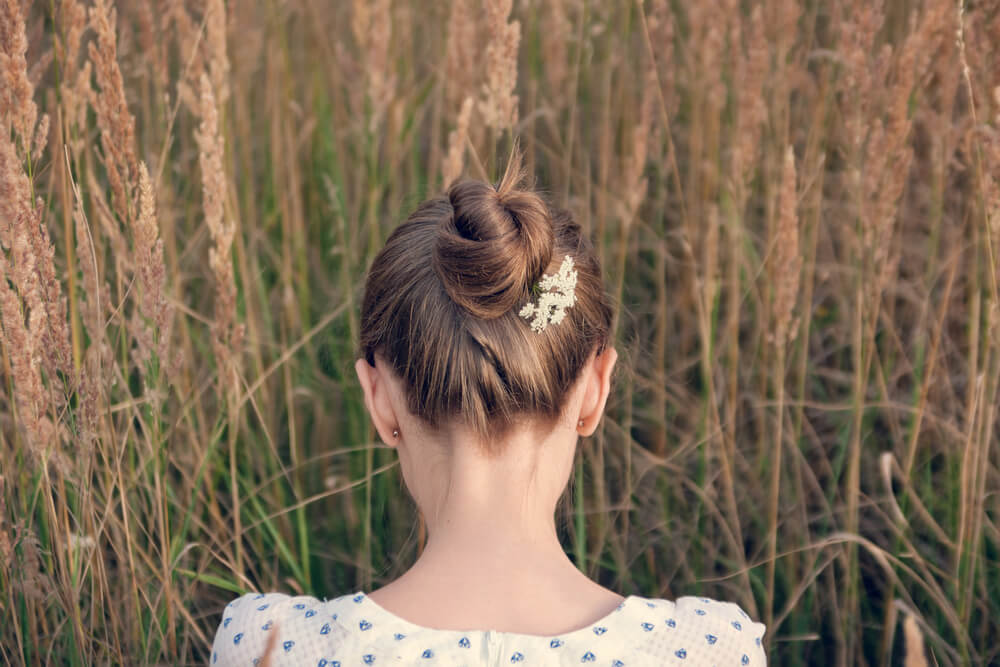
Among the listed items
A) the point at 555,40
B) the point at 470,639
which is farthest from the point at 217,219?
the point at 555,40

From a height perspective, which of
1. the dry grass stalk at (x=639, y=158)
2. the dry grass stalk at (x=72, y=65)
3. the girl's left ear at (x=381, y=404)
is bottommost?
the girl's left ear at (x=381, y=404)

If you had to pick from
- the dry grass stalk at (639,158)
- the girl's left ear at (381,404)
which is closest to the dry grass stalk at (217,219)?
the girl's left ear at (381,404)

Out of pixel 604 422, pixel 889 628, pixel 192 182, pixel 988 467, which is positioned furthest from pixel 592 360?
pixel 192 182

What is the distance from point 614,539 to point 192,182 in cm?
111

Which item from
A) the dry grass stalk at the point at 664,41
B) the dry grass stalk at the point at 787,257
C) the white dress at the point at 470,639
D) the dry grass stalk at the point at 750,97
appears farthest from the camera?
the dry grass stalk at the point at 664,41

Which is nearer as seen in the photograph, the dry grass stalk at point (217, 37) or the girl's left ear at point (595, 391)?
the girl's left ear at point (595, 391)

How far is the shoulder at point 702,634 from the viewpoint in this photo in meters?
1.02

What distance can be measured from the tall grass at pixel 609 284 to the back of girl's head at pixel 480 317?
37 cm

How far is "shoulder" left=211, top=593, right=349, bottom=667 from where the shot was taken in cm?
102

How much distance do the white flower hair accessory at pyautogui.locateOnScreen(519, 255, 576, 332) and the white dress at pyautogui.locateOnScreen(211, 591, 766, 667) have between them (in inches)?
12.4

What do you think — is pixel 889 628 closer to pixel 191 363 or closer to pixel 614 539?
pixel 614 539

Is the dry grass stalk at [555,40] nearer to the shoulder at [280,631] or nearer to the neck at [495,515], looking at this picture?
the neck at [495,515]

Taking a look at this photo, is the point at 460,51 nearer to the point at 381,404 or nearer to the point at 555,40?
the point at 555,40

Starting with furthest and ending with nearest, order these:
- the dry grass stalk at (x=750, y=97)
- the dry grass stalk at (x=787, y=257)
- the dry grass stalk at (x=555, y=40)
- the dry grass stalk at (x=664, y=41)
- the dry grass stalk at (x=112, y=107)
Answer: the dry grass stalk at (x=555, y=40) → the dry grass stalk at (x=664, y=41) → the dry grass stalk at (x=750, y=97) → the dry grass stalk at (x=787, y=257) → the dry grass stalk at (x=112, y=107)
